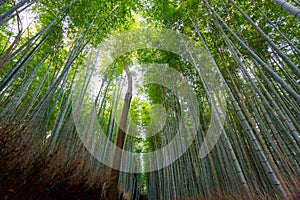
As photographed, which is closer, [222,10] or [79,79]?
[222,10]

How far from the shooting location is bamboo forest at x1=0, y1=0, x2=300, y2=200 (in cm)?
171

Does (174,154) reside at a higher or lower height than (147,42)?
lower

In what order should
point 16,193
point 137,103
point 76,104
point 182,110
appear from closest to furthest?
point 16,193 < point 76,104 < point 182,110 < point 137,103

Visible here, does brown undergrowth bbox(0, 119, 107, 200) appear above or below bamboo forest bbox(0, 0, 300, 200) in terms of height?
below

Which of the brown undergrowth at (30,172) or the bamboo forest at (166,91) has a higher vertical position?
the bamboo forest at (166,91)

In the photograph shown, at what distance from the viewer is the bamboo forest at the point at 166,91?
171cm

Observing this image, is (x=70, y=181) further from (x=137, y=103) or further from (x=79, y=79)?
(x=137, y=103)

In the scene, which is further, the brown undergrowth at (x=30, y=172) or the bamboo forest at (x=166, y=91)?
the bamboo forest at (x=166, y=91)

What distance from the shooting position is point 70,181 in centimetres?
216

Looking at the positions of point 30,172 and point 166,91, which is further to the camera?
point 166,91

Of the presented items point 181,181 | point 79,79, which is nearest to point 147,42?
point 79,79

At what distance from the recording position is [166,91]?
571 cm

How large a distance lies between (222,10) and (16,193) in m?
3.83

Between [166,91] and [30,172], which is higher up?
[166,91]
